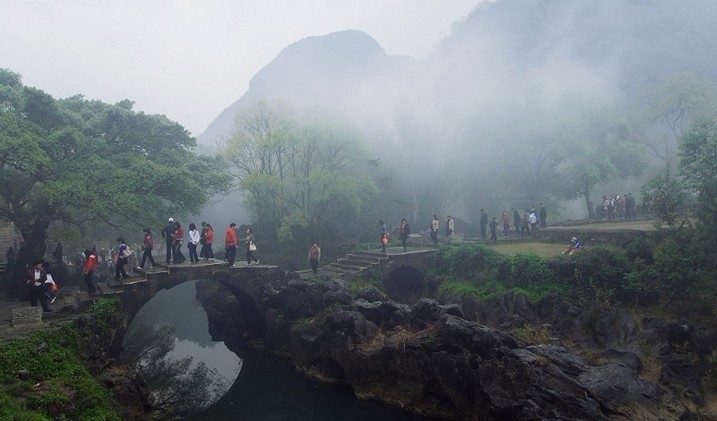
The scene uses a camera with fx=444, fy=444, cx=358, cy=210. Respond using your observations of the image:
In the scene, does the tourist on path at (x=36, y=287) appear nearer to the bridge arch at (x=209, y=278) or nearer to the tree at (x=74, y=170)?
the bridge arch at (x=209, y=278)

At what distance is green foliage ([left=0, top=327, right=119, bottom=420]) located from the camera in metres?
10.4

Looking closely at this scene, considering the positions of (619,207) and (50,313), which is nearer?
(50,313)

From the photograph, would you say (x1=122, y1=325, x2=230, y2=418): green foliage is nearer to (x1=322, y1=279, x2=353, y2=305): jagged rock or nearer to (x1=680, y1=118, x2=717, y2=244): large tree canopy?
(x1=322, y1=279, x2=353, y2=305): jagged rock

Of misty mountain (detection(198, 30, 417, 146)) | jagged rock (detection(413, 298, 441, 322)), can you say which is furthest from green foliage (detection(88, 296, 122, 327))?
misty mountain (detection(198, 30, 417, 146))

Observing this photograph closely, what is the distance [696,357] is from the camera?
53.3 ft

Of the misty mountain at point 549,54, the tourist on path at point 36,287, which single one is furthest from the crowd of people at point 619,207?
the tourist on path at point 36,287

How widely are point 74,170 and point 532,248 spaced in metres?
25.5

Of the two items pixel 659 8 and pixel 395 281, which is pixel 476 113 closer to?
pixel 395 281

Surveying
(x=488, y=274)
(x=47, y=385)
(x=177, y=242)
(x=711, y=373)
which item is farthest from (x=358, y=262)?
(x=47, y=385)

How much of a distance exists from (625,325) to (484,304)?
20.6ft

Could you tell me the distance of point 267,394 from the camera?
66.2 ft

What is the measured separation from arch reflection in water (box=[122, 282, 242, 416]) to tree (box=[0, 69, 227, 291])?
24.7 ft

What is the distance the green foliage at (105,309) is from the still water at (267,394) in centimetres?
520

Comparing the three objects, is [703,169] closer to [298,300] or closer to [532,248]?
[532,248]
